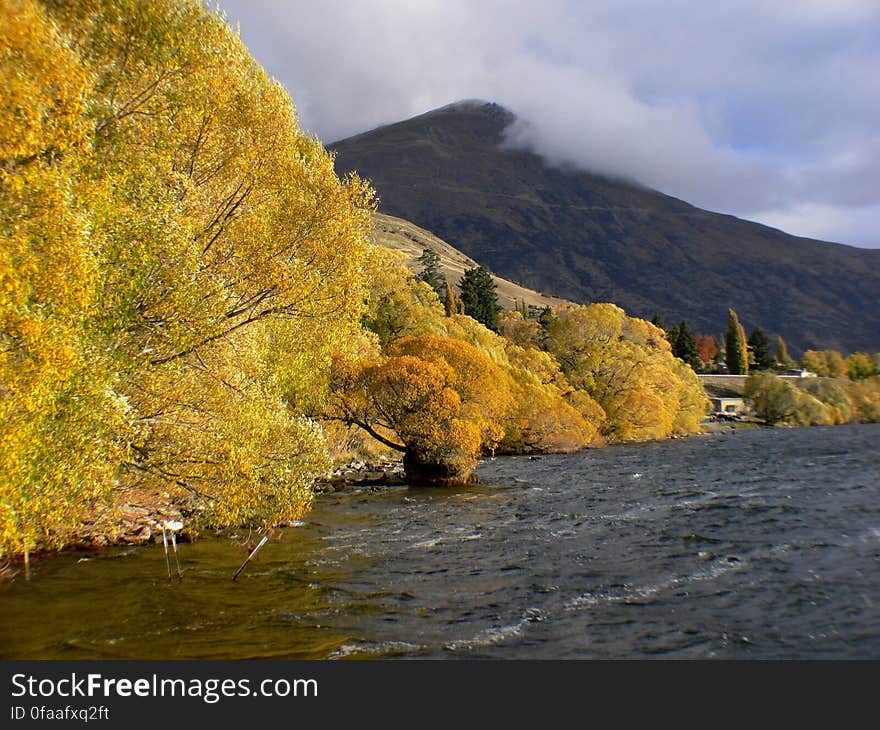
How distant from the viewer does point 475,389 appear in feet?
154

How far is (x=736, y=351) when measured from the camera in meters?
176

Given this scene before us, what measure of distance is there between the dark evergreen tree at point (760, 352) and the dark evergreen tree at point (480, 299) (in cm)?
9053

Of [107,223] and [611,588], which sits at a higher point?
[107,223]

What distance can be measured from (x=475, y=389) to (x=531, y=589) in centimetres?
2835


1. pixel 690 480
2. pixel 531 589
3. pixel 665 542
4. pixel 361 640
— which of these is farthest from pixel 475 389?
pixel 361 640

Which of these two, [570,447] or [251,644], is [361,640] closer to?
[251,644]

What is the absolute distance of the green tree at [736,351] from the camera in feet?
573

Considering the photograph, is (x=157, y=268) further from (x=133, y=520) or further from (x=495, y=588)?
(x=133, y=520)

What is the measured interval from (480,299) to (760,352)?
96306 millimetres

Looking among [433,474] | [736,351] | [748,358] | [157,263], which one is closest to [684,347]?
[736,351]

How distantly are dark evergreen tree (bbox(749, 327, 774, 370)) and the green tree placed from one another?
1207cm

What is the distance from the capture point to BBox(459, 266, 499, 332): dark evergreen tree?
13338 cm


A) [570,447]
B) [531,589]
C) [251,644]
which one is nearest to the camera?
[251,644]

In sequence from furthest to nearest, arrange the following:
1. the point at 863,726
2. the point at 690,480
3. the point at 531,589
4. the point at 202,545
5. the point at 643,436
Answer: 1. the point at 643,436
2. the point at 690,480
3. the point at 202,545
4. the point at 531,589
5. the point at 863,726
